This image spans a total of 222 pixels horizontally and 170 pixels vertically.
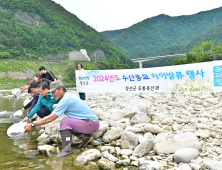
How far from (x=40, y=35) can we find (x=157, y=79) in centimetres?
11240

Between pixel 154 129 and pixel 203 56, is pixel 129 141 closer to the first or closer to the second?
pixel 154 129

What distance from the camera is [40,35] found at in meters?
110

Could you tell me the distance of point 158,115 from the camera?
217 inches

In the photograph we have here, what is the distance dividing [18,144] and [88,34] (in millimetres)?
128002

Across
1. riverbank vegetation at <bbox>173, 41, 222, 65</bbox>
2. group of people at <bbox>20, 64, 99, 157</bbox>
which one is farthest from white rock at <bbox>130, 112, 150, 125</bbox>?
riverbank vegetation at <bbox>173, 41, 222, 65</bbox>

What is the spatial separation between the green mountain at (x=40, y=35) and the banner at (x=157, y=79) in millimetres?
85514

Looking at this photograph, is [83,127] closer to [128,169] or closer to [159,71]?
[128,169]

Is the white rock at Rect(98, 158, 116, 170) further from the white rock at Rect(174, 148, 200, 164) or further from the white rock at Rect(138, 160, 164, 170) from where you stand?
the white rock at Rect(174, 148, 200, 164)

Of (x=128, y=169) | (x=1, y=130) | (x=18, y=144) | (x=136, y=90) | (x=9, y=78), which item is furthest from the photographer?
(x=9, y=78)

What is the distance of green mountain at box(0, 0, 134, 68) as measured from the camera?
94.8 metres

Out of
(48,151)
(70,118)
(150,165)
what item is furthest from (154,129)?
(48,151)

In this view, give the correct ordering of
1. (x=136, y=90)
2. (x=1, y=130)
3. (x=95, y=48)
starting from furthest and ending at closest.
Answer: (x=95, y=48), (x=136, y=90), (x=1, y=130)

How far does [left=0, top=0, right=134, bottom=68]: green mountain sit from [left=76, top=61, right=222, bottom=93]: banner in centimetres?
8551

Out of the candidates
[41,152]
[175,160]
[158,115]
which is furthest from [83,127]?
[158,115]
